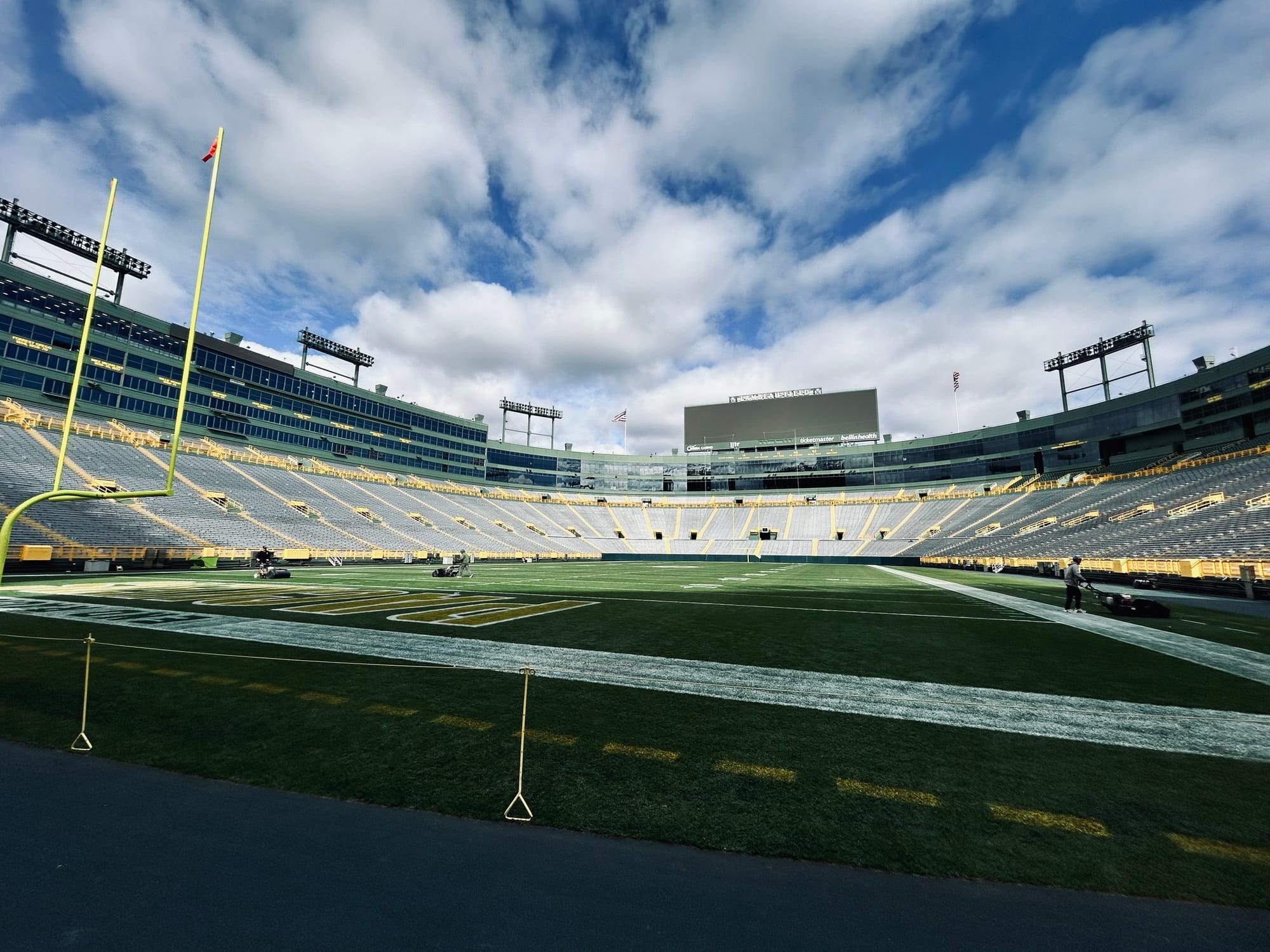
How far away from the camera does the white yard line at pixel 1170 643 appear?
9.32m

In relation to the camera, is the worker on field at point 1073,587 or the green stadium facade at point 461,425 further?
the green stadium facade at point 461,425

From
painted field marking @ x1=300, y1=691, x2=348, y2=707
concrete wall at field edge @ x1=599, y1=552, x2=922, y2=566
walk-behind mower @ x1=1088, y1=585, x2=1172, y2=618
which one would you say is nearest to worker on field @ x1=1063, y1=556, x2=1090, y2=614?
walk-behind mower @ x1=1088, y1=585, x2=1172, y2=618

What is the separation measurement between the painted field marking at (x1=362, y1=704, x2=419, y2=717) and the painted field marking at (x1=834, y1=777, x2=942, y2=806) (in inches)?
199

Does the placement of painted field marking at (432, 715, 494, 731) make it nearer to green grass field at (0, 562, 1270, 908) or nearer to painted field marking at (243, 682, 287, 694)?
green grass field at (0, 562, 1270, 908)

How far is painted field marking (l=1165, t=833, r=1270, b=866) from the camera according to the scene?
372 cm

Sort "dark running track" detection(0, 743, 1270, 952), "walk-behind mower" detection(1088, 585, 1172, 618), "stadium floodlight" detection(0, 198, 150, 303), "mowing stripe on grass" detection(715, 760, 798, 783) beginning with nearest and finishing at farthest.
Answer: "dark running track" detection(0, 743, 1270, 952), "mowing stripe on grass" detection(715, 760, 798, 783), "walk-behind mower" detection(1088, 585, 1172, 618), "stadium floodlight" detection(0, 198, 150, 303)

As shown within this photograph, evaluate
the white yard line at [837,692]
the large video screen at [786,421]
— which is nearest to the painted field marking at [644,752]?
the white yard line at [837,692]

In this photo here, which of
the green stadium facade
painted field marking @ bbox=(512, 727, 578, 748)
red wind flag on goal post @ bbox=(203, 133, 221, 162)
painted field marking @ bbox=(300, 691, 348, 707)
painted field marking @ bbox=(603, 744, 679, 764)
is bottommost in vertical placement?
painted field marking @ bbox=(603, 744, 679, 764)

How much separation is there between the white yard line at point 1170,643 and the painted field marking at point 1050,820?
7804 millimetres

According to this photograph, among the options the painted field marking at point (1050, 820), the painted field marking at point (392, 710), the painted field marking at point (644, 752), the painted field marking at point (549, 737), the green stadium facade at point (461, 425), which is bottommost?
the painted field marking at point (1050, 820)

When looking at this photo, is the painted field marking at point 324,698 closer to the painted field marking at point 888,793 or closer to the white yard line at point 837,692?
the white yard line at point 837,692

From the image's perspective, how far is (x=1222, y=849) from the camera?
3.81 meters

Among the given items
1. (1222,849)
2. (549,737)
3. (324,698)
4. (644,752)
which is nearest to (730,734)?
(644,752)

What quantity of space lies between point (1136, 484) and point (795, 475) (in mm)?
42618
